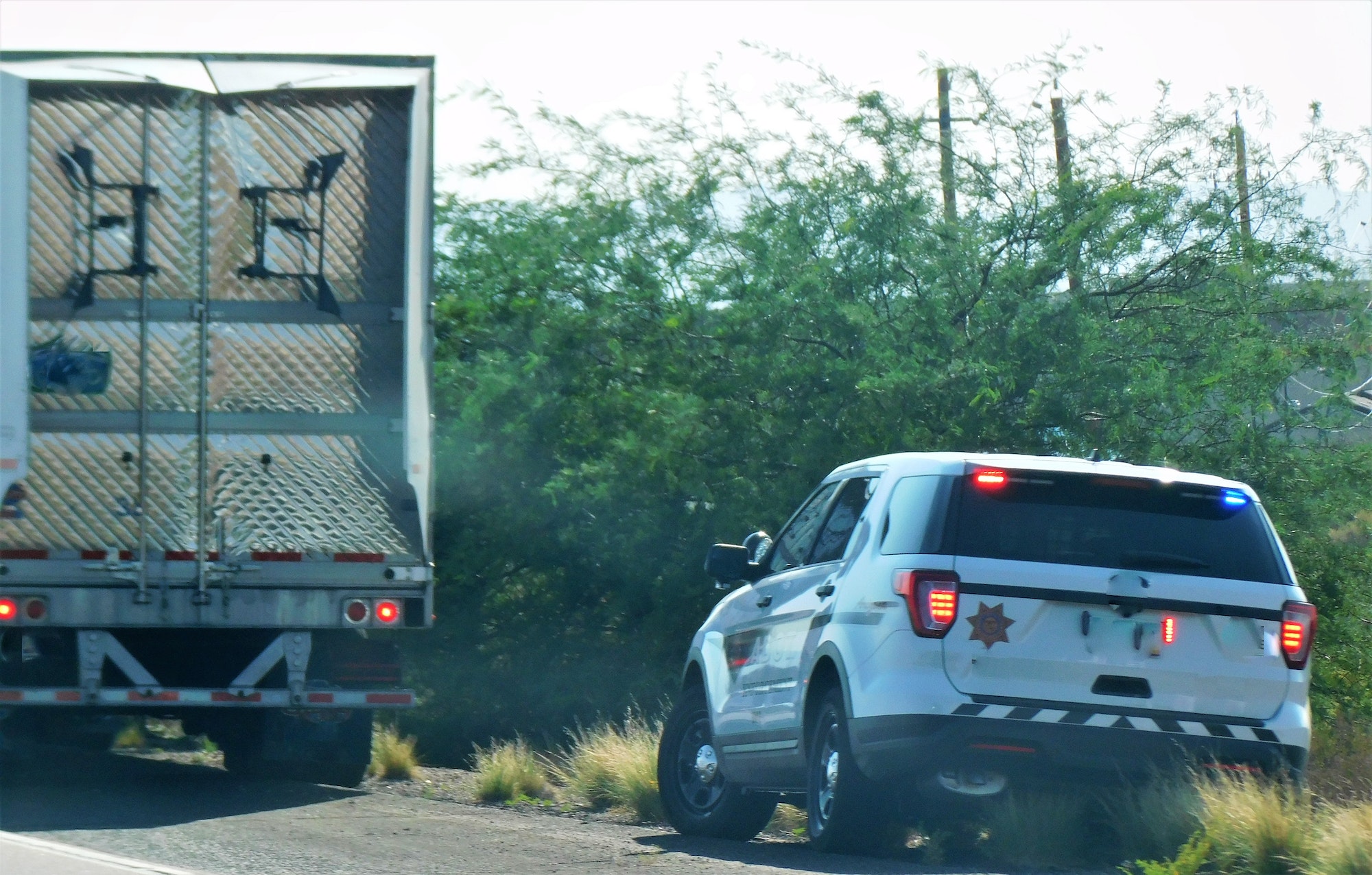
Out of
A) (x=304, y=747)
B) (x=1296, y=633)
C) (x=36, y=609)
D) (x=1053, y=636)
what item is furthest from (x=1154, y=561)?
(x=36, y=609)

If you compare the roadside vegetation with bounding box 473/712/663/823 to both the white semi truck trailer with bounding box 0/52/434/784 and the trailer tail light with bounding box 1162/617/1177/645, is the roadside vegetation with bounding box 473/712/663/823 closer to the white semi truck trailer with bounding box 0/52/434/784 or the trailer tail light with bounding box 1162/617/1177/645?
the white semi truck trailer with bounding box 0/52/434/784

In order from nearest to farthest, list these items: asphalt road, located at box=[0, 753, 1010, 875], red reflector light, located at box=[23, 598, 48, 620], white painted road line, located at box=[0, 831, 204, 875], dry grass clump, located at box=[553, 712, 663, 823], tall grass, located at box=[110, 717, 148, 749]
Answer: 1. white painted road line, located at box=[0, 831, 204, 875]
2. asphalt road, located at box=[0, 753, 1010, 875]
3. red reflector light, located at box=[23, 598, 48, 620]
4. dry grass clump, located at box=[553, 712, 663, 823]
5. tall grass, located at box=[110, 717, 148, 749]

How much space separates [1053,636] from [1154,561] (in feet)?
1.82

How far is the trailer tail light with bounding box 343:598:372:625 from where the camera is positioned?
10.7 m

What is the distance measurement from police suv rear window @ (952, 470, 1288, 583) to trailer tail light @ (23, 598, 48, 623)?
5.62 meters

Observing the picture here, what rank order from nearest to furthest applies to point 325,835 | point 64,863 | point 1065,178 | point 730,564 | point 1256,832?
point 1256,832
point 64,863
point 325,835
point 730,564
point 1065,178

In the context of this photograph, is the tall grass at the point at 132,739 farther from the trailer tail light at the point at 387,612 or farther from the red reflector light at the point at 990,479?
the red reflector light at the point at 990,479

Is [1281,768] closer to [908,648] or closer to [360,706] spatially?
[908,648]

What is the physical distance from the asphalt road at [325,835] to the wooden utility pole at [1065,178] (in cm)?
619

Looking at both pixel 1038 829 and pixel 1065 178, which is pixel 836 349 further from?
pixel 1038 829

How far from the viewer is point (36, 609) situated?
33.8 feet

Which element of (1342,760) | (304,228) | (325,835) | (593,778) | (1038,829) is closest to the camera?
(1038,829)

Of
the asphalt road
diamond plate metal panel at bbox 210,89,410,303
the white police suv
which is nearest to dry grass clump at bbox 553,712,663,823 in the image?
the asphalt road

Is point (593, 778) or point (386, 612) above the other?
point (386, 612)
